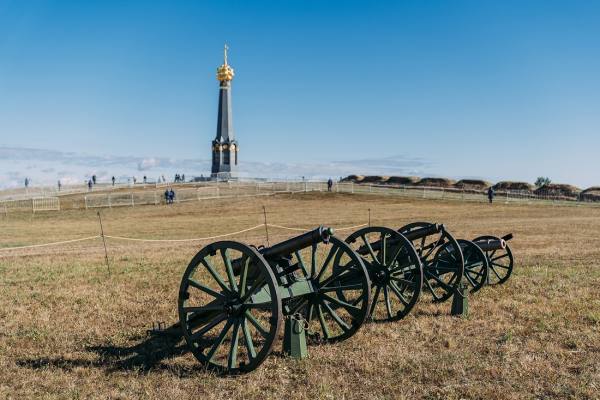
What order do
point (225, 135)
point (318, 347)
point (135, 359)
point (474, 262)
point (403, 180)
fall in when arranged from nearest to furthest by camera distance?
1. point (135, 359)
2. point (318, 347)
3. point (474, 262)
4. point (225, 135)
5. point (403, 180)

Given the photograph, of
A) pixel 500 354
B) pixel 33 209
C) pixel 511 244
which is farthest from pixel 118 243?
pixel 33 209

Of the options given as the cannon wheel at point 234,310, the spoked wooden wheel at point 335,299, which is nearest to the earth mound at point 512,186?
the spoked wooden wheel at point 335,299

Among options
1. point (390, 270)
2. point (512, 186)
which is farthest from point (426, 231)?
point (512, 186)

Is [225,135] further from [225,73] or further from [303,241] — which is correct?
[303,241]

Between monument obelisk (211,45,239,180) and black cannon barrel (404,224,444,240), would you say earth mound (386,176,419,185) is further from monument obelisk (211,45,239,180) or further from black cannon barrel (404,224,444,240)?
black cannon barrel (404,224,444,240)

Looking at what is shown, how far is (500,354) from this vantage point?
21.6 ft

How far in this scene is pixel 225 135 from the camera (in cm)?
6556

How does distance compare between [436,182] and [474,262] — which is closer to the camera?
[474,262]

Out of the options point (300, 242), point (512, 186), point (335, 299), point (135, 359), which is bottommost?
point (135, 359)

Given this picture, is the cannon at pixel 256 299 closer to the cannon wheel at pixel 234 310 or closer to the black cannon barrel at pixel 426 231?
the cannon wheel at pixel 234 310

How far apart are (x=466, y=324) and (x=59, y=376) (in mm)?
5680

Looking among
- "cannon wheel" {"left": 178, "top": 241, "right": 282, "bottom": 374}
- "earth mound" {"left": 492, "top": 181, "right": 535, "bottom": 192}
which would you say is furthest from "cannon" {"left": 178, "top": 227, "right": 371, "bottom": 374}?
"earth mound" {"left": 492, "top": 181, "right": 535, "bottom": 192}

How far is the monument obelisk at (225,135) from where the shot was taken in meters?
65.3

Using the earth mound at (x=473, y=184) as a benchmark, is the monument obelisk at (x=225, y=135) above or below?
above
